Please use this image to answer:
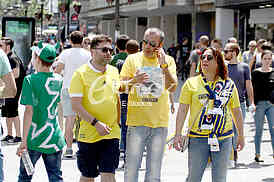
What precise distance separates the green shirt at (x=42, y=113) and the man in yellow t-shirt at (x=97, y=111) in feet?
0.86

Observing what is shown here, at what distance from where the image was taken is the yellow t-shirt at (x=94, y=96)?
5.48 meters

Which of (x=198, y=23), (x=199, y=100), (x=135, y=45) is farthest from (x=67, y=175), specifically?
(x=198, y=23)

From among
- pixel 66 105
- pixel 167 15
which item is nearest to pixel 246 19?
pixel 167 15

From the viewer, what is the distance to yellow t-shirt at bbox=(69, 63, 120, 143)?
5.48 meters

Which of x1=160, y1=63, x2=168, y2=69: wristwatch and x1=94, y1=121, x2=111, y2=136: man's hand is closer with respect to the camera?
x1=94, y1=121, x2=111, y2=136: man's hand

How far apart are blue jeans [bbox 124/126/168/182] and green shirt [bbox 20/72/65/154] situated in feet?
2.49

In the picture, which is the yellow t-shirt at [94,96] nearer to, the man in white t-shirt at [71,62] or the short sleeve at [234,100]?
the short sleeve at [234,100]

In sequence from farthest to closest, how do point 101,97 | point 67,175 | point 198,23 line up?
1. point 198,23
2. point 67,175
3. point 101,97

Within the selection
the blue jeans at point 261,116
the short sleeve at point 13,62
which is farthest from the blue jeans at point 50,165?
the short sleeve at point 13,62

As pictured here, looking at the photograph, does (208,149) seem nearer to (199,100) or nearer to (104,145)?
(199,100)

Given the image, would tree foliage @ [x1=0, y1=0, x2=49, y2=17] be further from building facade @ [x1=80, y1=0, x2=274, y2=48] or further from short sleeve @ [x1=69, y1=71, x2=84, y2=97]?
short sleeve @ [x1=69, y1=71, x2=84, y2=97]

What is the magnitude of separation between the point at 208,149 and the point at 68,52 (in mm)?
4351

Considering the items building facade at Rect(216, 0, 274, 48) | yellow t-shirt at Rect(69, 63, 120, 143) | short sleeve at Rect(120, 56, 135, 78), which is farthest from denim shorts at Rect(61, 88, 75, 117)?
building facade at Rect(216, 0, 274, 48)

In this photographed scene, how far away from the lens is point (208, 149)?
18.0ft
